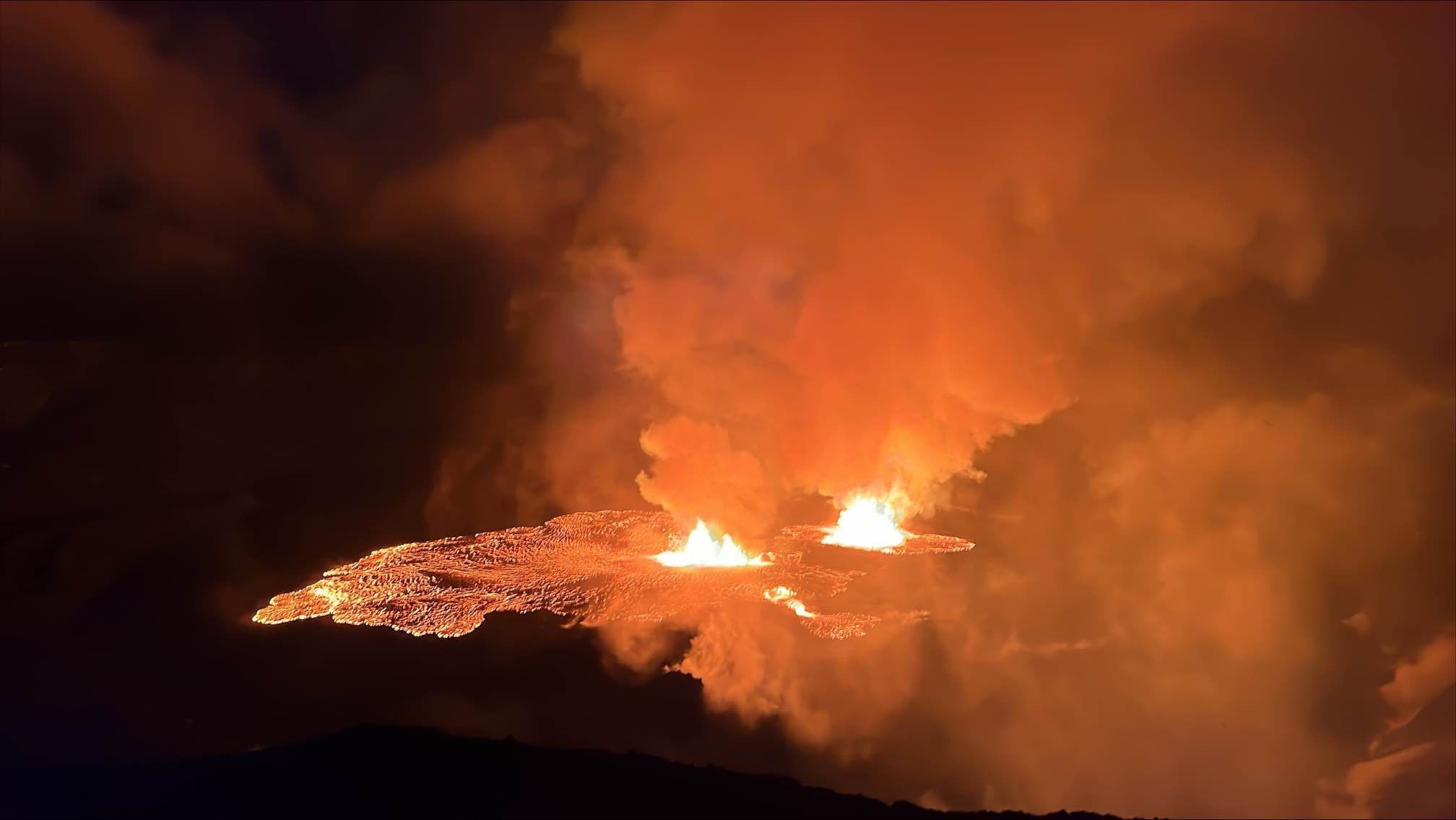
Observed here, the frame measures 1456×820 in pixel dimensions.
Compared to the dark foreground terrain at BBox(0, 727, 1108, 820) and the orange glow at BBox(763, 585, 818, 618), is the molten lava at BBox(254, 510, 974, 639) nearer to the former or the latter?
the orange glow at BBox(763, 585, 818, 618)

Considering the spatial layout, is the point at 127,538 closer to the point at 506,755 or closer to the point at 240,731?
the point at 240,731

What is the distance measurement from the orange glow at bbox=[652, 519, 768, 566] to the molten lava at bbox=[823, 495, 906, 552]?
1.96 m

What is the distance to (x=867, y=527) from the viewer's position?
1942 cm

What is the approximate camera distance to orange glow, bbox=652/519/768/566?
16.8 metres

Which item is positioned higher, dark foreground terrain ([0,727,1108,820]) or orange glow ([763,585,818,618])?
orange glow ([763,585,818,618])

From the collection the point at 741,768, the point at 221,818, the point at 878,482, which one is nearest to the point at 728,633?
the point at 741,768

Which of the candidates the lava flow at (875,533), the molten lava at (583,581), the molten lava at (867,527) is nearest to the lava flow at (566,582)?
the molten lava at (583,581)

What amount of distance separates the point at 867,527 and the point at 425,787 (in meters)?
13.0

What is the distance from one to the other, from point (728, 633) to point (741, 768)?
3.64m

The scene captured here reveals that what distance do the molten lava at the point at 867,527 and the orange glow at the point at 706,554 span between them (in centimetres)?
196

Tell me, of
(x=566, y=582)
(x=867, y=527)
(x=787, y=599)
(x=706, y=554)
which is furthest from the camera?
(x=867, y=527)

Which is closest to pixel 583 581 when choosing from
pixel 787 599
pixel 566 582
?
pixel 566 582

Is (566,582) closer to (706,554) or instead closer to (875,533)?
(706,554)

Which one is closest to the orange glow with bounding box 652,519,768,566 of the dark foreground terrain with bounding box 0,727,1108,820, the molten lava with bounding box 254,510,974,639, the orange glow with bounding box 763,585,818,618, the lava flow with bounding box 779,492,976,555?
the molten lava with bounding box 254,510,974,639
